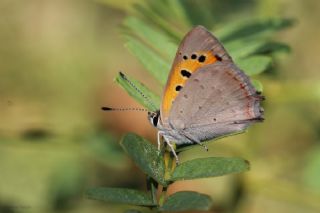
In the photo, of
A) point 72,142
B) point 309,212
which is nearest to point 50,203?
point 72,142

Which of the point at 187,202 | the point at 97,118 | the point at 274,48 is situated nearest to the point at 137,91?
the point at 187,202

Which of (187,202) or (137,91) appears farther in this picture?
(137,91)

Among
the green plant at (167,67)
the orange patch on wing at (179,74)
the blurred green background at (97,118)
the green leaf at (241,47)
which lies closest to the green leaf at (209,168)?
the green plant at (167,67)

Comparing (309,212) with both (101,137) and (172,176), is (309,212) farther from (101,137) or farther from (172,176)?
(172,176)

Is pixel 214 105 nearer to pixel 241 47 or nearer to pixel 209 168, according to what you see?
pixel 241 47

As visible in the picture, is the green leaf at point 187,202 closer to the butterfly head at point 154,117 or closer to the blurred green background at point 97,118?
the butterfly head at point 154,117

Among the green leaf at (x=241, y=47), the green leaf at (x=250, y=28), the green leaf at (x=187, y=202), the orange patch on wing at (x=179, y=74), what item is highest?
the green leaf at (x=250, y=28)
